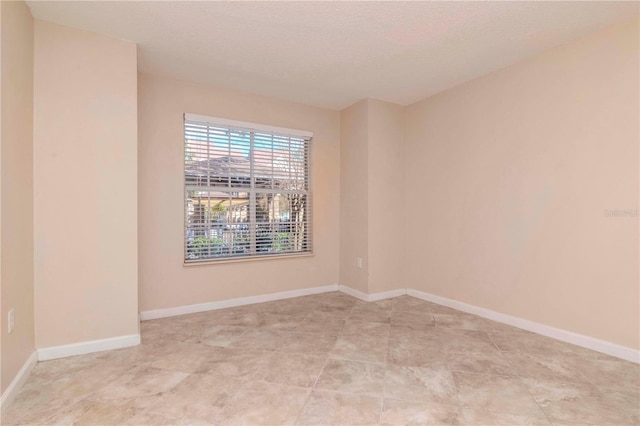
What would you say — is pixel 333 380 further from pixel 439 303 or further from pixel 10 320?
pixel 439 303

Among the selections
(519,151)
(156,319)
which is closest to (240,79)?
(156,319)

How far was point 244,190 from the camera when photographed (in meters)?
3.82

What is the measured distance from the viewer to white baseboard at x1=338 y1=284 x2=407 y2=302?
13.0 ft

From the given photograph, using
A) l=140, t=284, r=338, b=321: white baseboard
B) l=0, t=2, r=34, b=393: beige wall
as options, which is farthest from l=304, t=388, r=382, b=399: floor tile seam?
l=140, t=284, r=338, b=321: white baseboard

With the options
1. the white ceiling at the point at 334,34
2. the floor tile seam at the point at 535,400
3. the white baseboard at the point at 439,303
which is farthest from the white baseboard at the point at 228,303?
the floor tile seam at the point at 535,400

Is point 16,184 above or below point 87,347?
above

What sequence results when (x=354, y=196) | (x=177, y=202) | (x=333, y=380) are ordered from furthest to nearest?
(x=354, y=196) < (x=177, y=202) < (x=333, y=380)

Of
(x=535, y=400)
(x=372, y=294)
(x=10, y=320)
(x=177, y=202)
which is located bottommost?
(x=535, y=400)

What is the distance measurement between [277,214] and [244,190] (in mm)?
532

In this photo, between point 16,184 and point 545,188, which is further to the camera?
point 545,188

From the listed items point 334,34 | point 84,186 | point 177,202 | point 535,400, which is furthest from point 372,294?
point 84,186

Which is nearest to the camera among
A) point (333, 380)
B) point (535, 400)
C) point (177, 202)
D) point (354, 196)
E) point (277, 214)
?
point (535, 400)

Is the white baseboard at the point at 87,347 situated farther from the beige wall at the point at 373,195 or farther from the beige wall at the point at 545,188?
the beige wall at the point at 545,188

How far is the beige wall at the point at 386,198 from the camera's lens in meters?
4.00
